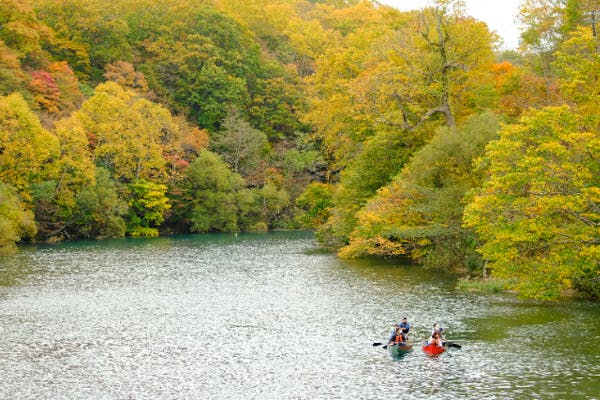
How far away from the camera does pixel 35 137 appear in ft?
238

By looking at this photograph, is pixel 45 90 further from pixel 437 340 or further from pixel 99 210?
pixel 437 340

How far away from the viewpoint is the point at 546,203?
35281 millimetres

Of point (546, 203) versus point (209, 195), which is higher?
point (546, 203)

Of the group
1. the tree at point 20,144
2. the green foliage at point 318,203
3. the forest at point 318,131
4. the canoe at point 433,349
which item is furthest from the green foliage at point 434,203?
the tree at point 20,144

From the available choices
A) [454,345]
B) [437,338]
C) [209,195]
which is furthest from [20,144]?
[454,345]

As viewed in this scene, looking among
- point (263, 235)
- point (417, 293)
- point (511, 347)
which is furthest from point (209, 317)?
point (263, 235)

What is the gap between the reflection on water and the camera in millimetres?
24516

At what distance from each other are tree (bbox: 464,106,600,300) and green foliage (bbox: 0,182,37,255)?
42.6 meters

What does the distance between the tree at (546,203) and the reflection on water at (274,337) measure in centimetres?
212

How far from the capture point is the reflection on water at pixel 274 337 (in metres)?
24.5

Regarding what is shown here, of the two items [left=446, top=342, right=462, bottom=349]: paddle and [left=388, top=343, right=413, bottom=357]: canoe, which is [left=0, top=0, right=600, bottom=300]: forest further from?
[left=388, top=343, right=413, bottom=357]: canoe

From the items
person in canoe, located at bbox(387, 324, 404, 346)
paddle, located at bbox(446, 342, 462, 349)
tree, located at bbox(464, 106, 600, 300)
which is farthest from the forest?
person in canoe, located at bbox(387, 324, 404, 346)

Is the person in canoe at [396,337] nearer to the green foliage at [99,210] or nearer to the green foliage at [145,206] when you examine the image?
the green foliage at [99,210]

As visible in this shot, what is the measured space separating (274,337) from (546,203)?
48.6ft
